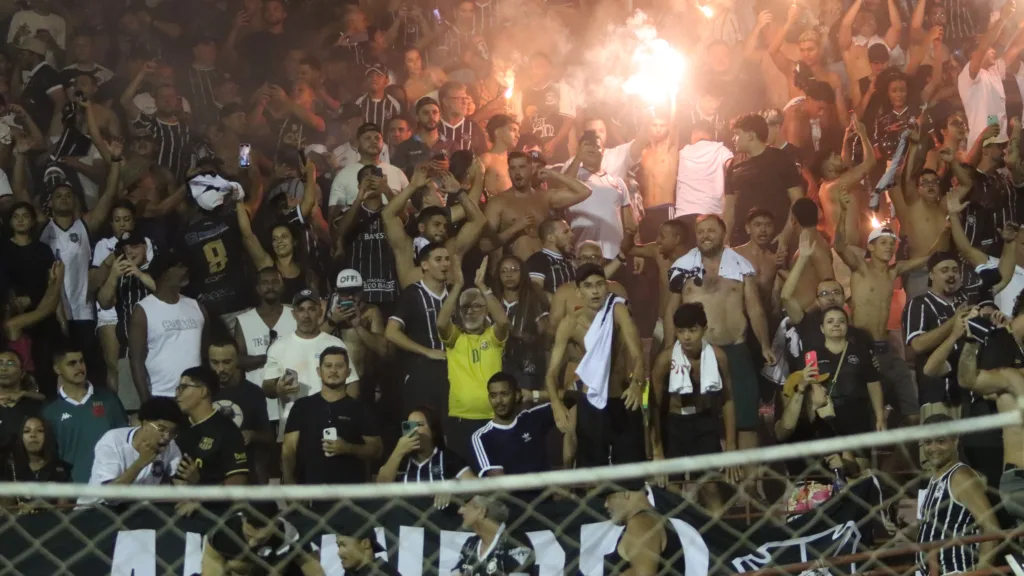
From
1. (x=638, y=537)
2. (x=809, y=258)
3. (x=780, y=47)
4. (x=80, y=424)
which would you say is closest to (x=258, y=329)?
(x=80, y=424)

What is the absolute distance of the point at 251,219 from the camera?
8.99 m

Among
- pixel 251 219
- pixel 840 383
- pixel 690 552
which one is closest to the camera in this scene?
pixel 690 552

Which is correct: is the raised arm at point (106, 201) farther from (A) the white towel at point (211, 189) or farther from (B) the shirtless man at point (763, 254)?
(B) the shirtless man at point (763, 254)

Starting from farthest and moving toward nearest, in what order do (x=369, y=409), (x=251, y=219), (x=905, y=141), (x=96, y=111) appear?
(x=905, y=141)
(x=96, y=111)
(x=251, y=219)
(x=369, y=409)

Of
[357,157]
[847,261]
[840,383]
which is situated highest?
[357,157]

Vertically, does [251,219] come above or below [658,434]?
above

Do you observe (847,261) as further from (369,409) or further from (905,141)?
(369,409)

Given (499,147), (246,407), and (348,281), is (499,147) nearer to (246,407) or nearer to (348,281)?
(348,281)

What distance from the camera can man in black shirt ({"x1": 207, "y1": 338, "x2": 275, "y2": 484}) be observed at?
773 cm

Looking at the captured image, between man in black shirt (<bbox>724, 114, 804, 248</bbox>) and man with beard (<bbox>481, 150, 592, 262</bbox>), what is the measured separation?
123 cm

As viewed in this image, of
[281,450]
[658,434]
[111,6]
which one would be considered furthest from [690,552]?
[111,6]

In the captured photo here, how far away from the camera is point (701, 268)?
869 cm

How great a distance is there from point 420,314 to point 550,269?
3.56 ft

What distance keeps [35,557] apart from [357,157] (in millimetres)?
4435
